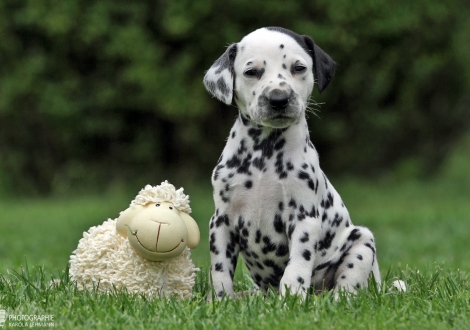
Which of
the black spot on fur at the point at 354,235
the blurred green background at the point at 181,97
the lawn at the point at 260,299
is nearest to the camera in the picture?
the lawn at the point at 260,299

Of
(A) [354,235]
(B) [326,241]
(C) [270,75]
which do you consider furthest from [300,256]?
(C) [270,75]

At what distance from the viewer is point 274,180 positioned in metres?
5.02

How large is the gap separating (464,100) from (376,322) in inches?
537

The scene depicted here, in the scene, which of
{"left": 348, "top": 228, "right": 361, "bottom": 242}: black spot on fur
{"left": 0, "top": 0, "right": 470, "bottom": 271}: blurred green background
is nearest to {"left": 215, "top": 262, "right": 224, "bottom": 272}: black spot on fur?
{"left": 348, "top": 228, "right": 361, "bottom": 242}: black spot on fur

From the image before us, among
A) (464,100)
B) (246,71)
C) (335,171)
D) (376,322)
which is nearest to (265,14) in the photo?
(335,171)

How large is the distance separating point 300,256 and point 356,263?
A: 2.00 feet

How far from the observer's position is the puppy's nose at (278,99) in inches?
190

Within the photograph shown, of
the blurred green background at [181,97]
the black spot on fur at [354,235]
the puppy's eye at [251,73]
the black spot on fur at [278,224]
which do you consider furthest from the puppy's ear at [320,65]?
the blurred green background at [181,97]

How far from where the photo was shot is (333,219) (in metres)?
5.40

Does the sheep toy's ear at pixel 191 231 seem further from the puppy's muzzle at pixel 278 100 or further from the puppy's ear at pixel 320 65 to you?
the puppy's ear at pixel 320 65

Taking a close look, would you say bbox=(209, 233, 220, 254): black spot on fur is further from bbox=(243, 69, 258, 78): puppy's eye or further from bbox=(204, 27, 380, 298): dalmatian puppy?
bbox=(243, 69, 258, 78): puppy's eye

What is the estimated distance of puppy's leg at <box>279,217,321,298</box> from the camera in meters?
4.83

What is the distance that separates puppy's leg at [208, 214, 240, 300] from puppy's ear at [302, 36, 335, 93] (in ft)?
3.95

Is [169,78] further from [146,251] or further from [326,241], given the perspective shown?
[146,251]
